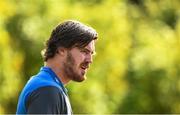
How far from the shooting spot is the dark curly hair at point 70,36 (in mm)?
3070

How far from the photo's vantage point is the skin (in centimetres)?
308

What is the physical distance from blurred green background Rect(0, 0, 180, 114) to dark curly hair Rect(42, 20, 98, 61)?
31.4 feet

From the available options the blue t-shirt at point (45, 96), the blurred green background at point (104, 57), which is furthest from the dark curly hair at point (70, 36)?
the blurred green background at point (104, 57)

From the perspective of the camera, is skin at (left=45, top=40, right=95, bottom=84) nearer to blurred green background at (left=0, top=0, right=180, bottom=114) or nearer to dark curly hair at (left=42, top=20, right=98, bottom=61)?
dark curly hair at (left=42, top=20, right=98, bottom=61)

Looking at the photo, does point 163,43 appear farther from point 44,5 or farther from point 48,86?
point 48,86

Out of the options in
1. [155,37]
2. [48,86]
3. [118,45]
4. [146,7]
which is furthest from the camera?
[146,7]

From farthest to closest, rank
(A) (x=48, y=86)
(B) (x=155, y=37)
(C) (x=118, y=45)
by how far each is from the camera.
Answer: (B) (x=155, y=37), (C) (x=118, y=45), (A) (x=48, y=86)

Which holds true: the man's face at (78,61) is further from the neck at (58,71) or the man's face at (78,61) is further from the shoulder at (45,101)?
the shoulder at (45,101)

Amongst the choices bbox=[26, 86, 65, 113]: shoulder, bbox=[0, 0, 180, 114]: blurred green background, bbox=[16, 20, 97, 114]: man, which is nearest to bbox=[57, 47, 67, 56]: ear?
bbox=[16, 20, 97, 114]: man

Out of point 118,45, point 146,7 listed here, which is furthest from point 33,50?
point 146,7

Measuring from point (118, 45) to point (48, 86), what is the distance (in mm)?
12600

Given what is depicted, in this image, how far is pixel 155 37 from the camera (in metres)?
17.0

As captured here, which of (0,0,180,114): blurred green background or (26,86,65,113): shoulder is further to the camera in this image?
(0,0,180,114): blurred green background

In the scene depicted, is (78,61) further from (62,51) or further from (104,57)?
(104,57)
